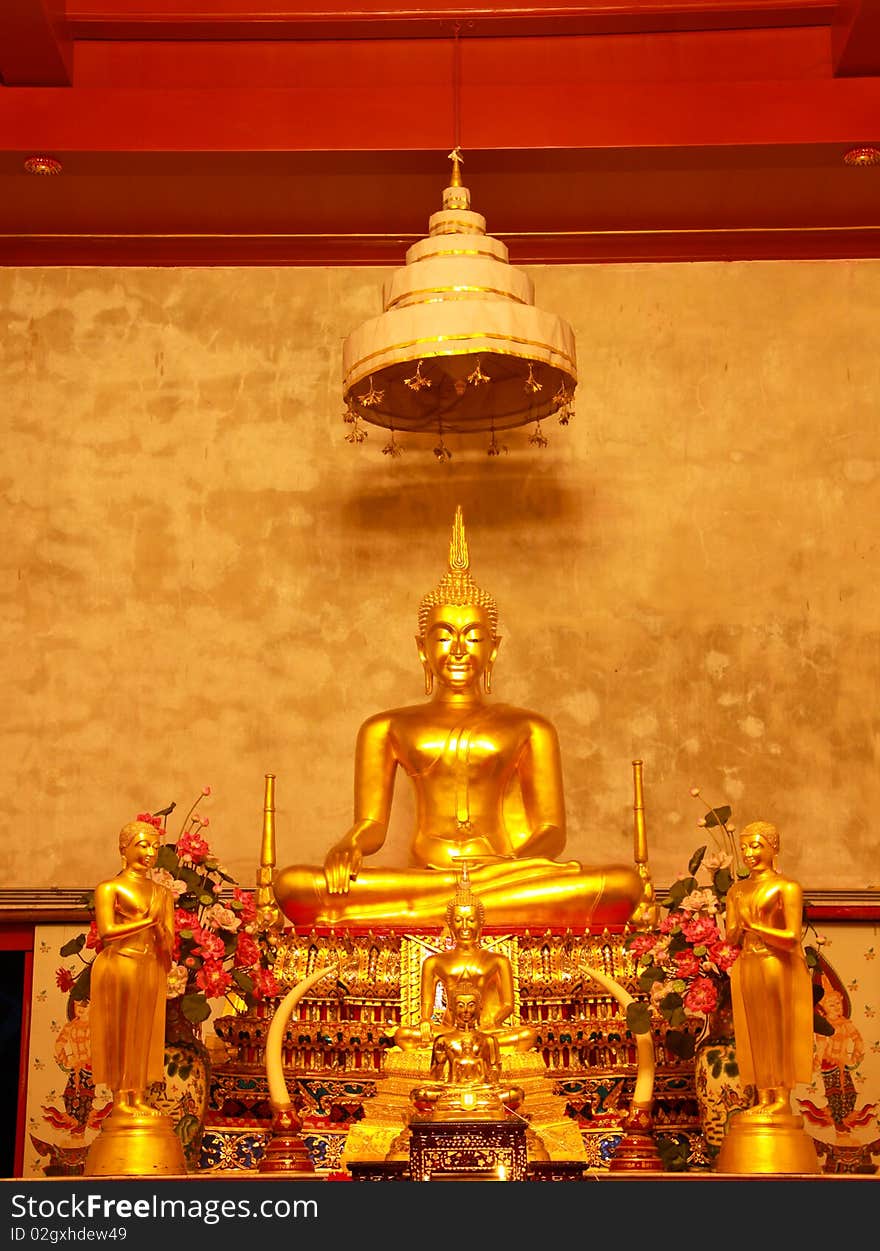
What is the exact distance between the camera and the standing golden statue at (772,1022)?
3.90 metres

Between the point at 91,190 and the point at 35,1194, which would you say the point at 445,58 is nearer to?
the point at 91,190

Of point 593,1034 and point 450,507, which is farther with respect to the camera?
point 450,507

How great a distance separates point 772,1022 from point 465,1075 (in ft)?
2.24

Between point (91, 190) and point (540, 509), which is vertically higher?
point (91, 190)

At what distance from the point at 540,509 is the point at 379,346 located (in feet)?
4.23

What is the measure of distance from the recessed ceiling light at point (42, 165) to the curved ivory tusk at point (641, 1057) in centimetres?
314

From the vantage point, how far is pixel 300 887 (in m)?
4.91

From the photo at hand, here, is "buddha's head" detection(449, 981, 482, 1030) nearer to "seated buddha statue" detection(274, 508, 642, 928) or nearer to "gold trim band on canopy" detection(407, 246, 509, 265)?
"seated buddha statue" detection(274, 508, 642, 928)

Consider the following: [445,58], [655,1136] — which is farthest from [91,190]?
[655,1136]

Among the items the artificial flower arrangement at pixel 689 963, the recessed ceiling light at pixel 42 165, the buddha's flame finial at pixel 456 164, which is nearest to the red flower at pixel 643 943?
the artificial flower arrangement at pixel 689 963

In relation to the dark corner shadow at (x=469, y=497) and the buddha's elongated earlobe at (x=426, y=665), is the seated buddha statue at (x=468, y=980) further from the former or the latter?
the dark corner shadow at (x=469, y=497)

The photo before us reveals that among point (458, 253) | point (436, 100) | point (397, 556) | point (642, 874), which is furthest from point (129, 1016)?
point (436, 100)

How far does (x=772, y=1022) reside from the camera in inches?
154

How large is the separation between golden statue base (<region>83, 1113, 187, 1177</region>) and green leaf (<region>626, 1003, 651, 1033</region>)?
3.44ft
